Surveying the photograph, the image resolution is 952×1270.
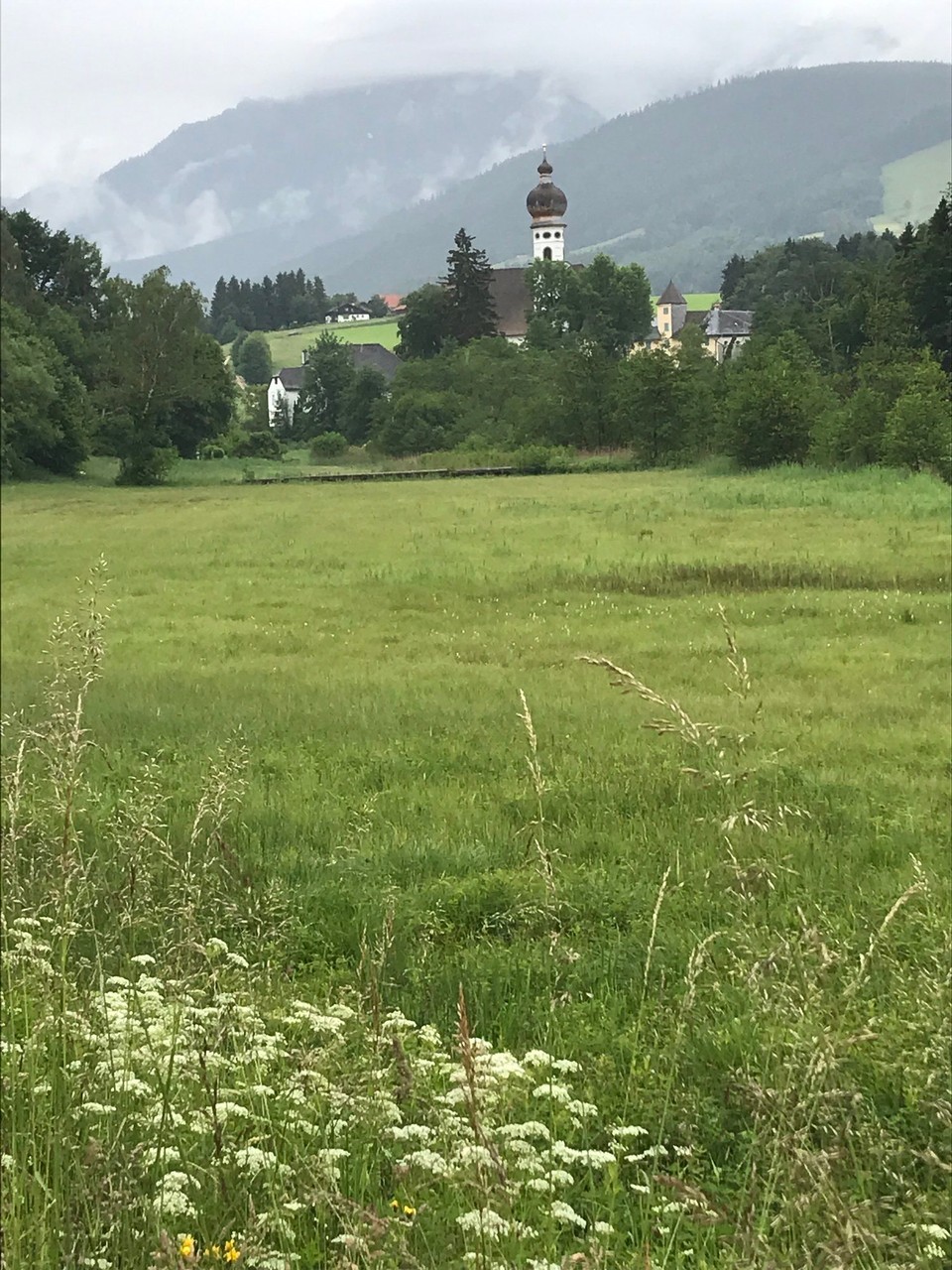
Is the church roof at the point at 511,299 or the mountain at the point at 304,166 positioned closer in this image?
the church roof at the point at 511,299

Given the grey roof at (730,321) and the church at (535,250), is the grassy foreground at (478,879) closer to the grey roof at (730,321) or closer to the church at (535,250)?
the grey roof at (730,321)

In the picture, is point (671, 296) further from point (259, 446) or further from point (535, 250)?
point (259, 446)

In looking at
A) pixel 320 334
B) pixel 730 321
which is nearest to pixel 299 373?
pixel 320 334

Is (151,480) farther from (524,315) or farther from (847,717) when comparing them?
(847,717)

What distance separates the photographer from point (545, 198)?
746 centimetres

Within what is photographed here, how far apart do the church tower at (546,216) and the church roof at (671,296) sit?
0.80 m

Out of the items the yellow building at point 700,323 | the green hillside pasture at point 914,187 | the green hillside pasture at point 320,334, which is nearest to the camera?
→ the green hillside pasture at point 914,187

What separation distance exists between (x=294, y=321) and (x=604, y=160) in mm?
2413

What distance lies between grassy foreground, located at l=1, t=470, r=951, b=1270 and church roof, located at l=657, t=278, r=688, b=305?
1617 millimetres

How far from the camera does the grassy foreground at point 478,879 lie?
73.5 inches

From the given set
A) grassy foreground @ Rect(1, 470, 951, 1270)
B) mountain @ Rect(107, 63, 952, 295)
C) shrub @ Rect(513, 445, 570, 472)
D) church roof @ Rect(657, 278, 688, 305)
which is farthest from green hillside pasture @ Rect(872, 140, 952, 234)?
shrub @ Rect(513, 445, 570, 472)

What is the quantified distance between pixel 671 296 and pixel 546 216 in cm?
102

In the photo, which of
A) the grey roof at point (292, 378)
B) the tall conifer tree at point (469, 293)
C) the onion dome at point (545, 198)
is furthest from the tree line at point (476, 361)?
the onion dome at point (545, 198)

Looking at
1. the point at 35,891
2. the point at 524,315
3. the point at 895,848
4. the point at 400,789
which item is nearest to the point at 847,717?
the point at 895,848
